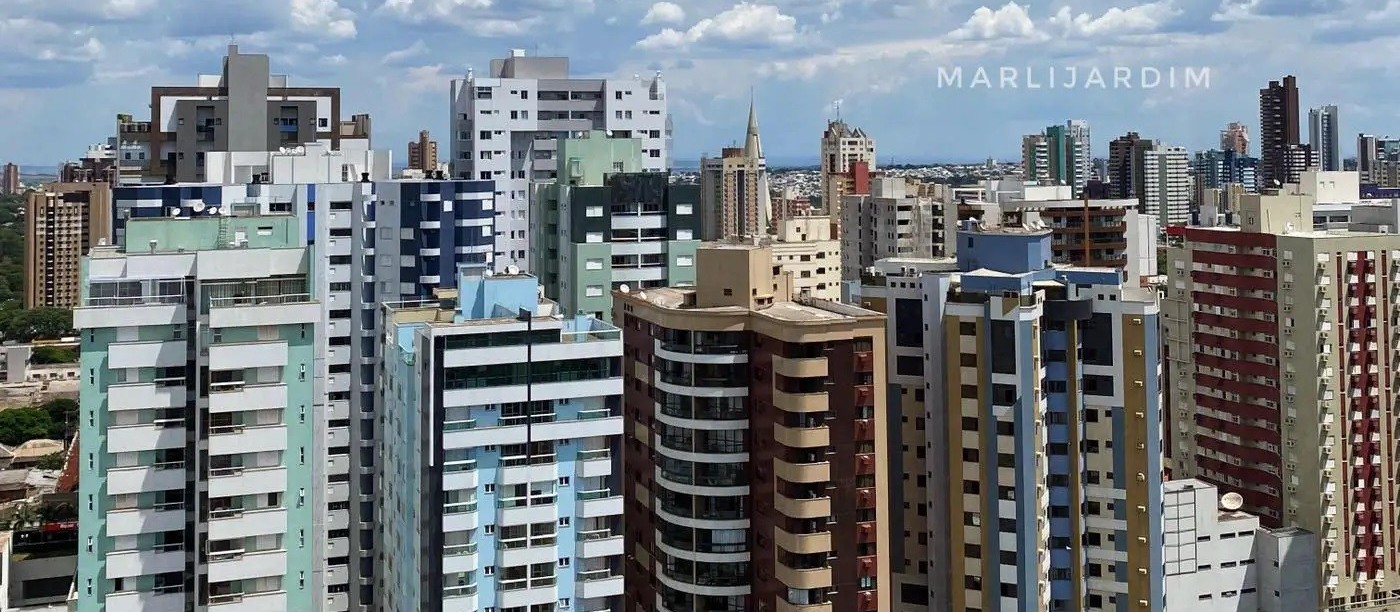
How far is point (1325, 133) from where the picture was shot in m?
79.5

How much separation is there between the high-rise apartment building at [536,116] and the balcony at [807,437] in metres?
18.4

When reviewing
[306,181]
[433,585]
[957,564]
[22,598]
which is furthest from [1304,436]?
[22,598]

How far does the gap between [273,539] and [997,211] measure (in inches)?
1167

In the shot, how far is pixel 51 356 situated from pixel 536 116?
49404 millimetres

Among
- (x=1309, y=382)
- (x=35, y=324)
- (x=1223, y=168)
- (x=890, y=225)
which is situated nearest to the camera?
(x=1309, y=382)

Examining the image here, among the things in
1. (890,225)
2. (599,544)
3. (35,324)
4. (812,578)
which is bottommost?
(812,578)

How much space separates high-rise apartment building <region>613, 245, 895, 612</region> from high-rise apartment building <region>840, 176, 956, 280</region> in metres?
26.5

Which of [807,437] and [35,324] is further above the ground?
[35,324]

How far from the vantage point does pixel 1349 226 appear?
33.5 metres

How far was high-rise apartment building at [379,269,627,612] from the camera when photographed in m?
16.8

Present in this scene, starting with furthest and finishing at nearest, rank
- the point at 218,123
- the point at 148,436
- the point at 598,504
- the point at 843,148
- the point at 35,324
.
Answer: the point at 843,148
the point at 35,324
the point at 218,123
the point at 598,504
the point at 148,436

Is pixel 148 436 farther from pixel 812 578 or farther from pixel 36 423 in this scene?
pixel 36 423

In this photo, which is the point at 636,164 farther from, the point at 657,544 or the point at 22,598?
the point at 22,598

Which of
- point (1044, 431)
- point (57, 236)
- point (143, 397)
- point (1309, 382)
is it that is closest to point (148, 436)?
point (143, 397)
